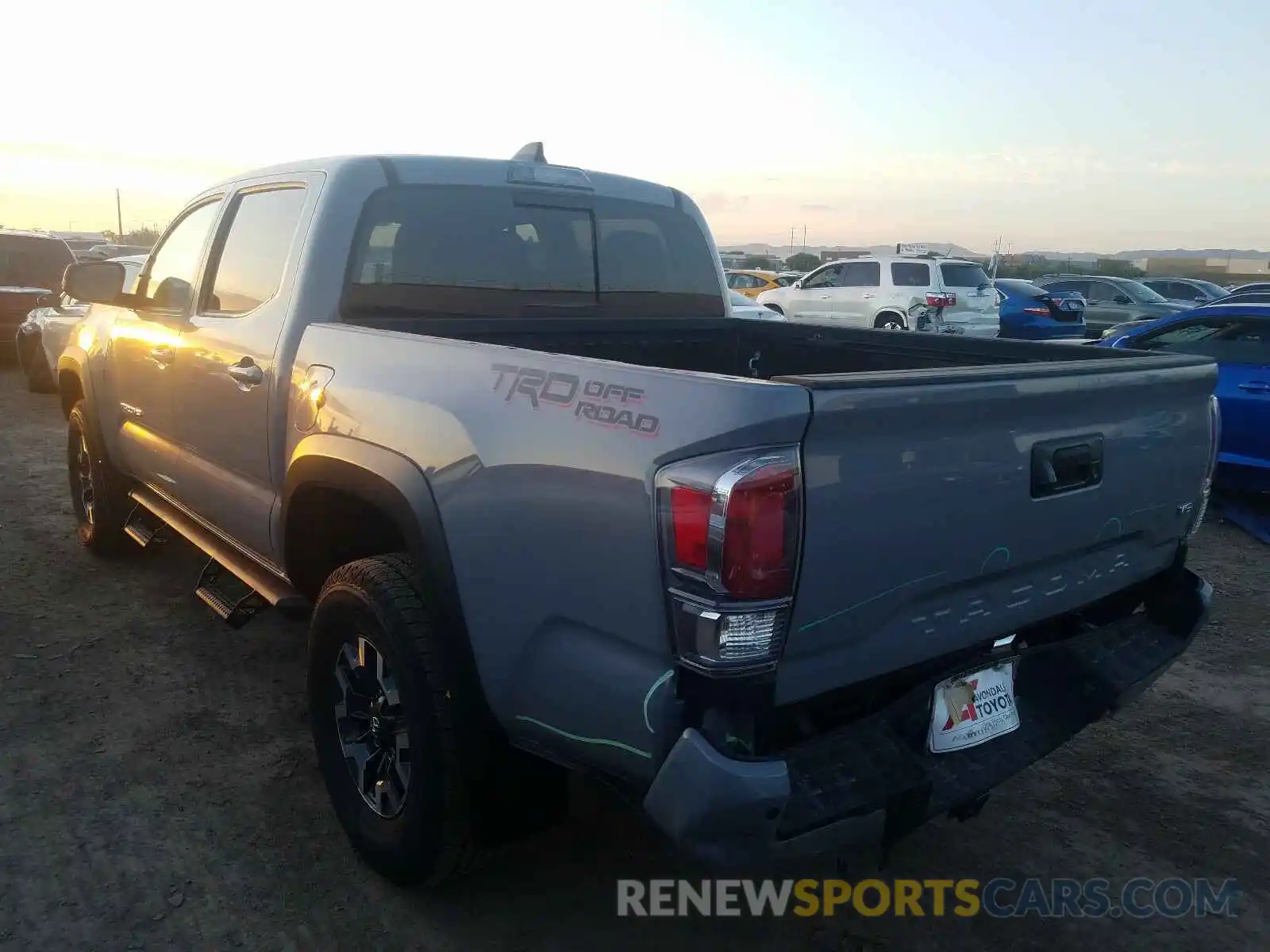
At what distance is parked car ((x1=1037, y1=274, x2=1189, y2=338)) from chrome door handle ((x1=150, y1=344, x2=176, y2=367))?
62.8 feet

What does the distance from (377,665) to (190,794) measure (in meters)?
1.06

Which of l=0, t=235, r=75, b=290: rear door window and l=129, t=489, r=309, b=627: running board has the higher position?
l=0, t=235, r=75, b=290: rear door window

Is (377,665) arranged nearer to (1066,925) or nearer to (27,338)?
(1066,925)

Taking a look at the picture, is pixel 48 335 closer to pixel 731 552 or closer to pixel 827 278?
pixel 731 552

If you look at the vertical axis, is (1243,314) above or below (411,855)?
above

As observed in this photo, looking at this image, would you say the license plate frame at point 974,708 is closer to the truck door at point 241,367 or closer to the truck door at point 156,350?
the truck door at point 241,367

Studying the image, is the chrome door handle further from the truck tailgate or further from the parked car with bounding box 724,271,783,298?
the parked car with bounding box 724,271,783,298

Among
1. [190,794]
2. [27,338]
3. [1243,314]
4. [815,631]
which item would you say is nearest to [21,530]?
[190,794]

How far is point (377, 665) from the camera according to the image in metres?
2.72

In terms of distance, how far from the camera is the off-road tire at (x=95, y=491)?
5141mm

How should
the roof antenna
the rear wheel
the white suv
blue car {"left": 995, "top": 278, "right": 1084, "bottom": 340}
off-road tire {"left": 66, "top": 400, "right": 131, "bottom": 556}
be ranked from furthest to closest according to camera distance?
blue car {"left": 995, "top": 278, "right": 1084, "bottom": 340} < the white suv < off-road tire {"left": 66, "top": 400, "right": 131, "bottom": 556} < the roof antenna < the rear wheel

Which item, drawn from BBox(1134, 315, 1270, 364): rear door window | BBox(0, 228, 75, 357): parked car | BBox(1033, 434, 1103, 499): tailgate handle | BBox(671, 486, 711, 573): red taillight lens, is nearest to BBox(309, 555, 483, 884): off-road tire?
BBox(671, 486, 711, 573): red taillight lens

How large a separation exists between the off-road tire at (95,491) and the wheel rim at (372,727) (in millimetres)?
2909

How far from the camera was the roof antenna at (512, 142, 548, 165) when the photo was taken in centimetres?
394
